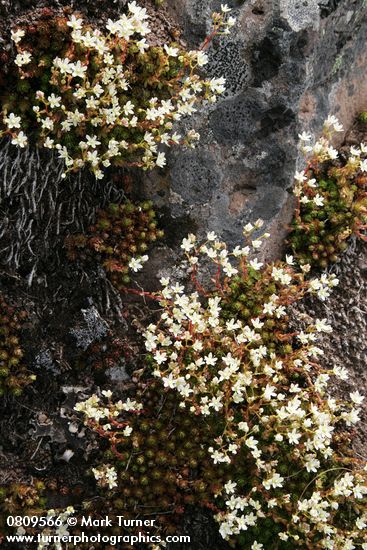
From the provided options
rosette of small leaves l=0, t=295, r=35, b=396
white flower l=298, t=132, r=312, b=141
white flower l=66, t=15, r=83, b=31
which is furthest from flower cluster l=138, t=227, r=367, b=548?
white flower l=66, t=15, r=83, b=31

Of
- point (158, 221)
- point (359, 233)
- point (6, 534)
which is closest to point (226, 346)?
point (158, 221)

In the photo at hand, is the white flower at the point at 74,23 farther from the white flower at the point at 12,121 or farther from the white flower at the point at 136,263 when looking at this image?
the white flower at the point at 136,263

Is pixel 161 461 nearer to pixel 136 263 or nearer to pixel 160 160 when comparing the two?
pixel 136 263

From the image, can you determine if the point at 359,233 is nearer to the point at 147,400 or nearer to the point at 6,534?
the point at 147,400

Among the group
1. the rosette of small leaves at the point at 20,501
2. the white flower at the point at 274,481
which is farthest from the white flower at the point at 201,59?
the rosette of small leaves at the point at 20,501

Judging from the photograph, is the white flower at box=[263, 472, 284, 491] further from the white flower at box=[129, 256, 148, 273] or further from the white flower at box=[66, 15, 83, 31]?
the white flower at box=[66, 15, 83, 31]
